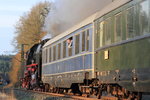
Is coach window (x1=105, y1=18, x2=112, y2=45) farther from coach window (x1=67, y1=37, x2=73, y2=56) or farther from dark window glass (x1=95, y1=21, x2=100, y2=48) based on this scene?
coach window (x1=67, y1=37, x2=73, y2=56)

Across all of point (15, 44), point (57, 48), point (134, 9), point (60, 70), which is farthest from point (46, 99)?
point (15, 44)

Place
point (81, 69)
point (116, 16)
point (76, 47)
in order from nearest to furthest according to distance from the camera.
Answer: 1. point (116, 16)
2. point (81, 69)
3. point (76, 47)

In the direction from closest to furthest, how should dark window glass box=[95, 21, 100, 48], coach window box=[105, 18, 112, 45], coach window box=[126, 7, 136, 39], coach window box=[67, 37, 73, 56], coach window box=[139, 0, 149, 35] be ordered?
coach window box=[139, 0, 149, 35] → coach window box=[126, 7, 136, 39] → coach window box=[105, 18, 112, 45] → dark window glass box=[95, 21, 100, 48] → coach window box=[67, 37, 73, 56]

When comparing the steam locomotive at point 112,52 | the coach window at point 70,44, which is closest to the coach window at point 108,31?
the steam locomotive at point 112,52

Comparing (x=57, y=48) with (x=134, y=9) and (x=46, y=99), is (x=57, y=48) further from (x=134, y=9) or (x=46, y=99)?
(x=134, y=9)

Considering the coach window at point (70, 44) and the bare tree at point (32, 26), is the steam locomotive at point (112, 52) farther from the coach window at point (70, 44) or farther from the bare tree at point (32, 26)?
the bare tree at point (32, 26)

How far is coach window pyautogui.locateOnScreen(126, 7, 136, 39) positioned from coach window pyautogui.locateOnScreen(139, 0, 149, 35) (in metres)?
0.49

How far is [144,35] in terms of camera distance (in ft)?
28.1

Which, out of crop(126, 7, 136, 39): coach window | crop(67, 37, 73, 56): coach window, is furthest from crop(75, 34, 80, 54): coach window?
crop(126, 7, 136, 39): coach window

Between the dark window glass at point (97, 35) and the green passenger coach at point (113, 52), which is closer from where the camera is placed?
the green passenger coach at point (113, 52)

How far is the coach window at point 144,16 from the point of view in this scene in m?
Result: 8.49

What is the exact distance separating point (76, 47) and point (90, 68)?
2.43 m

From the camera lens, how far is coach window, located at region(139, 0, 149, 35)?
8492 mm

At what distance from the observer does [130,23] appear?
31.2 feet
